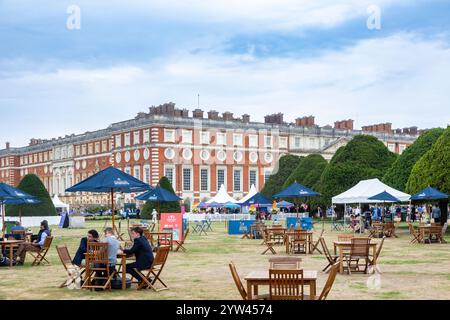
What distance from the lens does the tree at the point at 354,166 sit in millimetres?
50656

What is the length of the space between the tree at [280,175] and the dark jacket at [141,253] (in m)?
59.3

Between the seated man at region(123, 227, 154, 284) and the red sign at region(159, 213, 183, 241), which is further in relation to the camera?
the red sign at region(159, 213, 183, 241)

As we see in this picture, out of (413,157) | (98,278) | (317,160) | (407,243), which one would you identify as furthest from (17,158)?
(98,278)

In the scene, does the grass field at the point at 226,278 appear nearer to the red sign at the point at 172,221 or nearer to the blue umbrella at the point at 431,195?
the red sign at the point at 172,221

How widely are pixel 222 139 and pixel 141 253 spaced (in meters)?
66.3

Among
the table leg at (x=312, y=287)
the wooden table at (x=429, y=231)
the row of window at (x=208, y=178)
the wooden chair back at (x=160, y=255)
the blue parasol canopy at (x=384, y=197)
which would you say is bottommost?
the wooden table at (x=429, y=231)

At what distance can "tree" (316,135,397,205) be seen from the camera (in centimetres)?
5066

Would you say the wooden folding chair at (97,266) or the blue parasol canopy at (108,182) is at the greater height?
the blue parasol canopy at (108,182)

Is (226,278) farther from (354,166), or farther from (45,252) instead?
(354,166)

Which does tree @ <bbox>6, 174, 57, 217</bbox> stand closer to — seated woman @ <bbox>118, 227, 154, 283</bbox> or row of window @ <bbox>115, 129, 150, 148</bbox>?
row of window @ <bbox>115, 129, 150, 148</bbox>

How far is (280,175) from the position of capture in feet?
242

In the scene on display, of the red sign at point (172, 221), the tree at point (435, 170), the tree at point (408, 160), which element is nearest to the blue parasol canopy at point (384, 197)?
the tree at point (435, 170)

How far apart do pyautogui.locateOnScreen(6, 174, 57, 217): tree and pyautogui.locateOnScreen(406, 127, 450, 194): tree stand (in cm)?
2447

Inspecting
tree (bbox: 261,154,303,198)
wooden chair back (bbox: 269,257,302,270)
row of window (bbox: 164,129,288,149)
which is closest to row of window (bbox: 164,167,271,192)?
row of window (bbox: 164,129,288,149)
